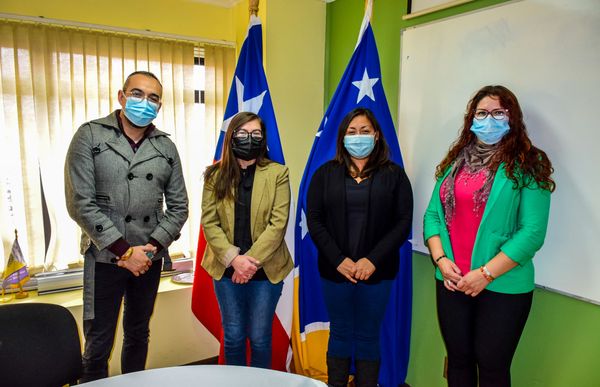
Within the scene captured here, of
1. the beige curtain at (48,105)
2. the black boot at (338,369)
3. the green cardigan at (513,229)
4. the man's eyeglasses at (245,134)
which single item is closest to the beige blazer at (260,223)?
the man's eyeglasses at (245,134)

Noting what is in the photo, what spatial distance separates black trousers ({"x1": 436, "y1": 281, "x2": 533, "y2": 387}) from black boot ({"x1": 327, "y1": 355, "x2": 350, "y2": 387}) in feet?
1.63

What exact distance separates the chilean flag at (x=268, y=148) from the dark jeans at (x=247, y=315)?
0.43m

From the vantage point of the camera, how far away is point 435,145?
2.41m

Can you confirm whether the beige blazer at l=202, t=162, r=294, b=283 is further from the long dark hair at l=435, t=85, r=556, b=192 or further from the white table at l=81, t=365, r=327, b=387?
the long dark hair at l=435, t=85, r=556, b=192

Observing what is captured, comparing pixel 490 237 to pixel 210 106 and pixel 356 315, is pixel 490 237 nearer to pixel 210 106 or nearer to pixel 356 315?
pixel 356 315

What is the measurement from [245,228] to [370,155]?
2.29 feet

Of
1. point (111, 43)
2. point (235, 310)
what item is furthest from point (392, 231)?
point (111, 43)

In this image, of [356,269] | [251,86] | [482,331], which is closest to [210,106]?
[251,86]

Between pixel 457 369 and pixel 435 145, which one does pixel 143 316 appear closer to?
pixel 457 369

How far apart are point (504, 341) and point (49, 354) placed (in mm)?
1637

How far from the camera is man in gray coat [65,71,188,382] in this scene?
1840 mm

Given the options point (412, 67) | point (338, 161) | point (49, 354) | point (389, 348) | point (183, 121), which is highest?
point (412, 67)

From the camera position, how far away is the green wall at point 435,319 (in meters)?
1.85

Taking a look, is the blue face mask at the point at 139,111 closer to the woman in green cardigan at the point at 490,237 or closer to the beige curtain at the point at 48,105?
the beige curtain at the point at 48,105
